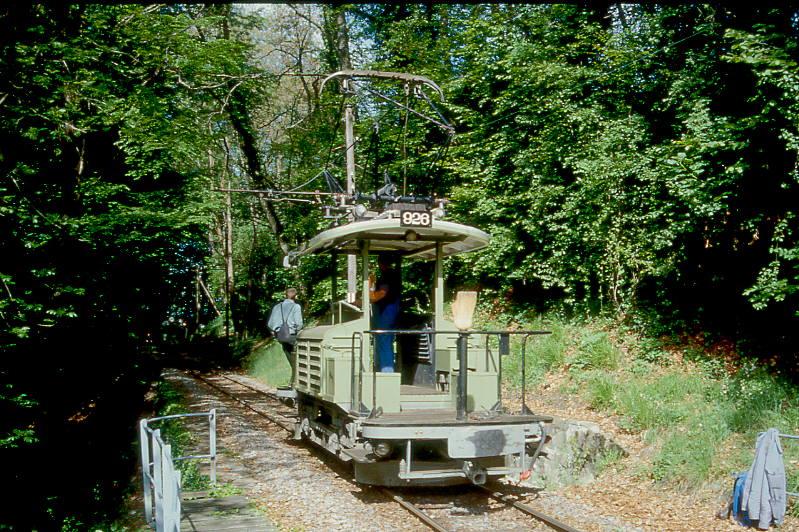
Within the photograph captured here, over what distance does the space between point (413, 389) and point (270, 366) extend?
15560 millimetres

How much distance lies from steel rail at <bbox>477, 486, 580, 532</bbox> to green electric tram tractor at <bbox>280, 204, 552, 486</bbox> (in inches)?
12.9

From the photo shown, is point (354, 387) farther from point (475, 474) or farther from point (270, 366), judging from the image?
point (270, 366)

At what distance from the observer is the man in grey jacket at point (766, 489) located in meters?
6.93

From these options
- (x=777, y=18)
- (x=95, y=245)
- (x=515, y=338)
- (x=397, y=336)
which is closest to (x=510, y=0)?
(x=397, y=336)

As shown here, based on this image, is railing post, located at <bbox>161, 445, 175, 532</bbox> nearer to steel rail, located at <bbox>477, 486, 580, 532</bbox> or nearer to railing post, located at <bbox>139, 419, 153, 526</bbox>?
railing post, located at <bbox>139, 419, 153, 526</bbox>

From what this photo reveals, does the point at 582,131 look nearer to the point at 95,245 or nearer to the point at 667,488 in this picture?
the point at 667,488

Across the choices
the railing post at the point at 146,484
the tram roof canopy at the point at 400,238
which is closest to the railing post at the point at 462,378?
the tram roof canopy at the point at 400,238

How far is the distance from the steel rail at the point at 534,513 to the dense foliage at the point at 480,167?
4.40 m

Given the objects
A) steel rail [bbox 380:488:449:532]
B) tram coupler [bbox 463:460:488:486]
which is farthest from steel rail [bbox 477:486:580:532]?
steel rail [bbox 380:488:449:532]

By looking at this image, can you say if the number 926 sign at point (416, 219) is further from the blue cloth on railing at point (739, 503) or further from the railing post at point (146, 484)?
the blue cloth on railing at point (739, 503)

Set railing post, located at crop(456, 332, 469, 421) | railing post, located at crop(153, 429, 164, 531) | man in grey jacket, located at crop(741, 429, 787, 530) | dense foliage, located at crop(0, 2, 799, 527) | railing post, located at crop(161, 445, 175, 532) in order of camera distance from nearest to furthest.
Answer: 1. railing post, located at crop(161, 445, 175, 532)
2. railing post, located at crop(153, 429, 164, 531)
3. man in grey jacket, located at crop(741, 429, 787, 530)
4. railing post, located at crop(456, 332, 469, 421)
5. dense foliage, located at crop(0, 2, 799, 527)

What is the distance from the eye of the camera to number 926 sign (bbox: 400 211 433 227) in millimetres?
8211

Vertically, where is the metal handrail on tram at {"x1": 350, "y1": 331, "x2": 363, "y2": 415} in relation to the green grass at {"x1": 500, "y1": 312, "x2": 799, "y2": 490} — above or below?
A: above

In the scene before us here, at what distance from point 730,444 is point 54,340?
495 inches
